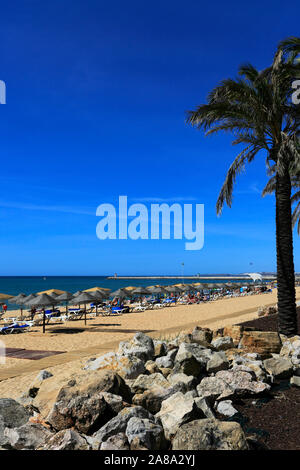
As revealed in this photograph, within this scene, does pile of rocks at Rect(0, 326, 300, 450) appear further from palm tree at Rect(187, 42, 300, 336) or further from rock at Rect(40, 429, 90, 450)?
palm tree at Rect(187, 42, 300, 336)

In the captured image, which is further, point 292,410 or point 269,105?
point 269,105

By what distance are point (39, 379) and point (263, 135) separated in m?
9.67

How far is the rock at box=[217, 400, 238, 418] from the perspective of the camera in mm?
5230

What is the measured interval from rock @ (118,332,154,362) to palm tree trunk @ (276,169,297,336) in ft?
16.7

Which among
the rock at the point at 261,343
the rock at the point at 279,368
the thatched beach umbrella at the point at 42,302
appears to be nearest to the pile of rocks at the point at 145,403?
the rock at the point at 279,368

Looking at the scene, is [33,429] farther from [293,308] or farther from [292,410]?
[293,308]

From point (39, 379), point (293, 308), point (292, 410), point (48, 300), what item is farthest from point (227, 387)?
point (48, 300)

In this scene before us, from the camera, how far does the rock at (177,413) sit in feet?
14.4

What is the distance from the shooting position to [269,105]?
1107 cm

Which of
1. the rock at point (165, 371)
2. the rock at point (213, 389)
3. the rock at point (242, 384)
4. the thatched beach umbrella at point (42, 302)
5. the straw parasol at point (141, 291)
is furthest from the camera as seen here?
the straw parasol at point (141, 291)

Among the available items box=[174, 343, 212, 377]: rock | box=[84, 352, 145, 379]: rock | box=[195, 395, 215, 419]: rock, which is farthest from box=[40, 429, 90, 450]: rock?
box=[174, 343, 212, 377]: rock

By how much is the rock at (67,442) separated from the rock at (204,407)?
1.68m

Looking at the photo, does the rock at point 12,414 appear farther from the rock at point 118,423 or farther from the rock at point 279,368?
the rock at point 279,368
